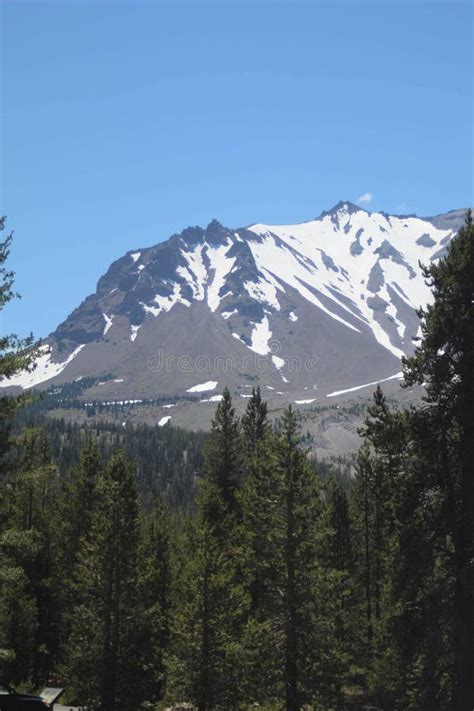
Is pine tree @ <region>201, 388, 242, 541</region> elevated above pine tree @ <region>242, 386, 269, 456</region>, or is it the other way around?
pine tree @ <region>242, 386, 269, 456</region>

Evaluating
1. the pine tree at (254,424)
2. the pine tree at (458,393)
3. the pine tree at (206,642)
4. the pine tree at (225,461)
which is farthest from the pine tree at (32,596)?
the pine tree at (458,393)

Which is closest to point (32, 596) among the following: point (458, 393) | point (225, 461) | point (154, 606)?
point (154, 606)

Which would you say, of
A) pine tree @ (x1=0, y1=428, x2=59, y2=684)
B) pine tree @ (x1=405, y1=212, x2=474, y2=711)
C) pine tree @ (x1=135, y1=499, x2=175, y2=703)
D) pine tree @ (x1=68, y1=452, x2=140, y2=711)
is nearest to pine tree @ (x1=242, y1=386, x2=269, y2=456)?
pine tree @ (x1=135, y1=499, x2=175, y2=703)

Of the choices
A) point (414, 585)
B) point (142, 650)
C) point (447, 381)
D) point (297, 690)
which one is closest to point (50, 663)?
point (142, 650)

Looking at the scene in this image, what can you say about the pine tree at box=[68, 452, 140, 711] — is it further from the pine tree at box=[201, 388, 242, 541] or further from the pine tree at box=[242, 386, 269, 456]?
the pine tree at box=[242, 386, 269, 456]

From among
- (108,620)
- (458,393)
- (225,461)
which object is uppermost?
(458,393)

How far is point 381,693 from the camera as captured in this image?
36719 mm

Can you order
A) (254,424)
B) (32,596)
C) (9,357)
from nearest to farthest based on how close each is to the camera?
(9,357)
(32,596)
(254,424)

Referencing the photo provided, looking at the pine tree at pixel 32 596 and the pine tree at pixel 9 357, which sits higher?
the pine tree at pixel 9 357

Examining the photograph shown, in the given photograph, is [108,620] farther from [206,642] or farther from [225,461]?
[225,461]

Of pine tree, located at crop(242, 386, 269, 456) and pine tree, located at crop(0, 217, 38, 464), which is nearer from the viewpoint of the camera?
pine tree, located at crop(0, 217, 38, 464)

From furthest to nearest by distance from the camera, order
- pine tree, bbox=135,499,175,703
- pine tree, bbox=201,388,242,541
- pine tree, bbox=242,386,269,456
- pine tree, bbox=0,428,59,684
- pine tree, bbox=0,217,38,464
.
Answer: pine tree, bbox=242,386,269,456 → pine tree, bbox=201,388,242,541 → pine tree, bbox=0,428,59,684 → pine tree, bbox=135,499,175,703 → pine tree, bbox=0,217,38,464

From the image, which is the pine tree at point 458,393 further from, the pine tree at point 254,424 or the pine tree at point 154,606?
the pine tree at point 254,424

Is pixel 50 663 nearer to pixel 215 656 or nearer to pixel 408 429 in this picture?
pixel 215 656
